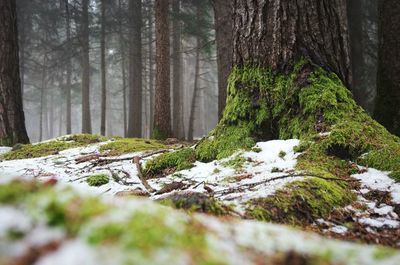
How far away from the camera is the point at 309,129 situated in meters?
3.35

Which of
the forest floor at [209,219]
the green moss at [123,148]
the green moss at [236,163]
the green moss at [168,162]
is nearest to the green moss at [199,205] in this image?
the forest floor at [209,219]

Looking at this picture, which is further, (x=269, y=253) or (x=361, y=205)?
(x=361, y=205)

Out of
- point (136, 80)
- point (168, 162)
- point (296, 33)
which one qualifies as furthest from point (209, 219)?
point (136, 80)

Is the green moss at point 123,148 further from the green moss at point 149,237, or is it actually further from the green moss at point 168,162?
the green moss at point 149,237

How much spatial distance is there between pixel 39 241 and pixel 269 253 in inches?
21.5

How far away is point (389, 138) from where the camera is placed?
126 inches

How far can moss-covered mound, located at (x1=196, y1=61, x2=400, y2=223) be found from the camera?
2.33 m

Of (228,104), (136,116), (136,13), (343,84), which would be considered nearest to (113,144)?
(228,104)

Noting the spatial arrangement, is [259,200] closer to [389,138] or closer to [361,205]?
[361,205]

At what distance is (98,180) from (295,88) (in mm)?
2299

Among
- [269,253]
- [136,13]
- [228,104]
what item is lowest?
[269,253]

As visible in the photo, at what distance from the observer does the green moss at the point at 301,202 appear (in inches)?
77.3

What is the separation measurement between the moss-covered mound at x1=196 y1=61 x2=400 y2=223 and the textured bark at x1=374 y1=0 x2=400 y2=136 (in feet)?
7.56

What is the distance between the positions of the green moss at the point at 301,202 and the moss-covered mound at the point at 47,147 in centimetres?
478
